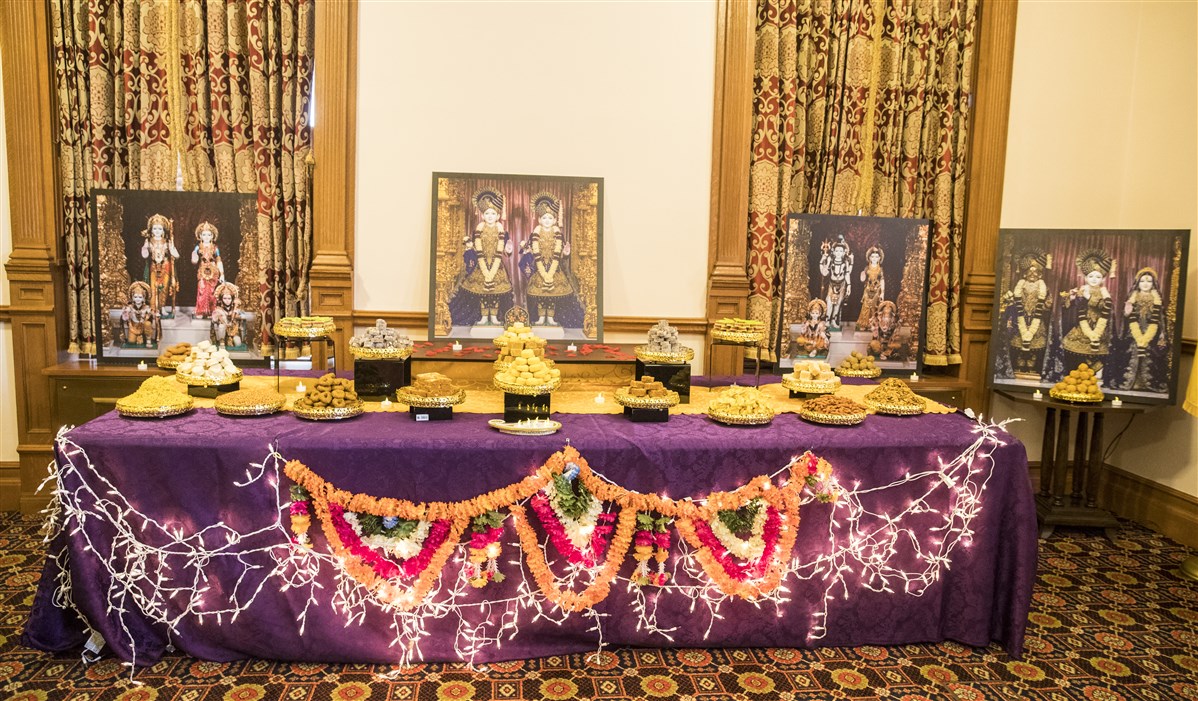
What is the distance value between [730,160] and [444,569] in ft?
10.5

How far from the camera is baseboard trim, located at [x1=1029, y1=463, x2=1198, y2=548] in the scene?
4.95 meters

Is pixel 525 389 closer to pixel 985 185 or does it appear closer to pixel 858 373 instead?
pixel 858 373

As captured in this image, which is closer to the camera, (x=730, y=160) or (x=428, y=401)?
(x=428, y=401)

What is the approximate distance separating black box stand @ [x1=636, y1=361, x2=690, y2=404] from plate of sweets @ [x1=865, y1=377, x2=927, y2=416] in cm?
92

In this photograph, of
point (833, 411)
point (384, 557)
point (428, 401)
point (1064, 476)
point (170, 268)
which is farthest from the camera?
point (1064, 476)

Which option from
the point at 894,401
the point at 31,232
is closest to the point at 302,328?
the point at 31,232

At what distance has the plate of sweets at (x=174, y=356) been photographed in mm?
4162

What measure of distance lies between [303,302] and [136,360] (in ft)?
3.32

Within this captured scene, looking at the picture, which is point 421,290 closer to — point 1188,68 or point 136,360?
point 136,360

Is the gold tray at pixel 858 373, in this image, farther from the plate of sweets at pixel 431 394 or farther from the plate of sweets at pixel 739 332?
the plate of sweets at pixel 431 394

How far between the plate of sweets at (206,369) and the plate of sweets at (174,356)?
1.00ft

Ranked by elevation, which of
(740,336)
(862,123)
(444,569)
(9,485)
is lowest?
(9,485)

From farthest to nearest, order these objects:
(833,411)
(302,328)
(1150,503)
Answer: (1150,503) < (302,328) < (833,411)

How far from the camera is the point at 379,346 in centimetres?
371
